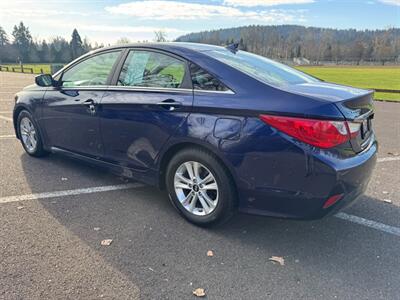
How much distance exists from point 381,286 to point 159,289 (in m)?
1.59

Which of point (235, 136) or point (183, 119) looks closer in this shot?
point (235, 136)

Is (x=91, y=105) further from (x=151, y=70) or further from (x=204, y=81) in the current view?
(x=204, y=81)

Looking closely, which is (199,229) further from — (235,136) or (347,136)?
(347,136)

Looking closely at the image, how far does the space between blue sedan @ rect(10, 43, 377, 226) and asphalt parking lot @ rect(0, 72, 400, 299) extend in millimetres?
338

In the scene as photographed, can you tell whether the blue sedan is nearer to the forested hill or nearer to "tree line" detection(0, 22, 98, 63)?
"tree line" detection(0, 22, 98, 63)

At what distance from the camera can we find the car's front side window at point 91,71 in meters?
4.08

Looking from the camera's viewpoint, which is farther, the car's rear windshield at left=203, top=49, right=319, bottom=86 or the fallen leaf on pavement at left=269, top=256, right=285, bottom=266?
the car's rear windshield at left=203, top=49, right=319, bottom=86

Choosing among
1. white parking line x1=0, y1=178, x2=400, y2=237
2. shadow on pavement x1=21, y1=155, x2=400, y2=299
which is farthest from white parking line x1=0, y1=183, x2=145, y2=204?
shadow on pavement x1=21, y1=155, x2=400, y2=299

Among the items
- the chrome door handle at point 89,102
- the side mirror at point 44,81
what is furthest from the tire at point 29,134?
the chrome door handle at point 89,102

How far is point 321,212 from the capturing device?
2803 millimetres

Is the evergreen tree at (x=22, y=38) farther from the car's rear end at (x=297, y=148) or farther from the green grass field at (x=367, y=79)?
the car's rear end at (x=297, y=148)

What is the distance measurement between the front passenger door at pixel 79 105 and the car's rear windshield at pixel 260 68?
1262mm

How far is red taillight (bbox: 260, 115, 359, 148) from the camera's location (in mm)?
2643

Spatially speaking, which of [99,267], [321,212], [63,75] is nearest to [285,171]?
[321,212]
